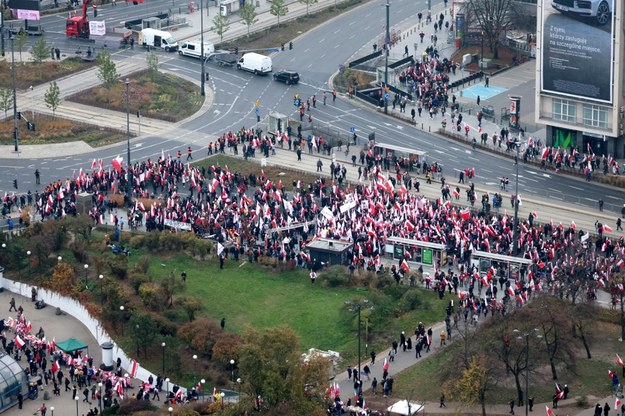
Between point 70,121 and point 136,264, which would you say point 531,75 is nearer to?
point 70,121

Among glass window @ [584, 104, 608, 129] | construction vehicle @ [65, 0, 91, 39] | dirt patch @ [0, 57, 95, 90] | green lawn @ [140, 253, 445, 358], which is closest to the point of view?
green lawn @ [140, 253, 445, 358]

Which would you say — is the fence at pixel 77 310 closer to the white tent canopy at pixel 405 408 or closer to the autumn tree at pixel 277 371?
the autumn tree at pixel 277 371

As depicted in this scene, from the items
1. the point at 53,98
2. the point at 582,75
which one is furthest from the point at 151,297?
the point at 53,98

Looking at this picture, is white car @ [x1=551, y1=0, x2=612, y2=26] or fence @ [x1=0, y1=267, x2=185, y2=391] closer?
fence @ [x1=0, y1=267, x2=185, y2=391]

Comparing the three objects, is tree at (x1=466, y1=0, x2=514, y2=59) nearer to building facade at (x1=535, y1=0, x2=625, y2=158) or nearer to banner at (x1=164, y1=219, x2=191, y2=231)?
building facade at (x1=535, y1=0, x2=625, y2=158)

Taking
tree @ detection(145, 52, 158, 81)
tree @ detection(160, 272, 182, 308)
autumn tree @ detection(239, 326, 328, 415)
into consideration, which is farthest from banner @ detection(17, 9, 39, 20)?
autumn tree @ detection(239, 326, 328, 415)

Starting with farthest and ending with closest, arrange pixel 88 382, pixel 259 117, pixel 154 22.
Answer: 1. pixel 154 22
2. pixel 259 117
3. pixel 88 382

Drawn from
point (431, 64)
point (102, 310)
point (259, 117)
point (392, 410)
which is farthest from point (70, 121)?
point (392, 410)

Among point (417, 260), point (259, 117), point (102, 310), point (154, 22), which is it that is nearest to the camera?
point (102, 310)
